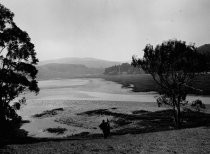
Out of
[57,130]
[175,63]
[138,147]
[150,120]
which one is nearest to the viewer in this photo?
[138,147]

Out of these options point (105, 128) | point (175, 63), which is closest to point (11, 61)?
point (105, 128)

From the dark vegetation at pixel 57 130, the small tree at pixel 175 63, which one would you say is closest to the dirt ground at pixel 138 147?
the small tree at pixel 175 63

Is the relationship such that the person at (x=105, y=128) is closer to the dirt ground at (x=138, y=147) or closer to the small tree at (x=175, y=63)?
the dirt ground at (x=138, y=147)

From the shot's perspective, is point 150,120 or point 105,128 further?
point 150,120

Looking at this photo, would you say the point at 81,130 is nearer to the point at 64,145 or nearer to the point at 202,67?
the point at 64,145

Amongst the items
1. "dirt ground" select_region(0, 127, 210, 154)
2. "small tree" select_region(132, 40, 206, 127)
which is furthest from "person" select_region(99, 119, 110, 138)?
"small tree" select_region(132, 40, 206, 127)

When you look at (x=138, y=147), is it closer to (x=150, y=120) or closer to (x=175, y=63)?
(x=175, y=63)

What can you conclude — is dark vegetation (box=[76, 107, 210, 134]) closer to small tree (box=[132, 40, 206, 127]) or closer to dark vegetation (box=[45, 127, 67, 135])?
small tree (box=[132, 40, 206, 127])

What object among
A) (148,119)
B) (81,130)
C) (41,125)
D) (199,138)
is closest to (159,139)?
(199,138)

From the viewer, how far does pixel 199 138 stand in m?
22.9

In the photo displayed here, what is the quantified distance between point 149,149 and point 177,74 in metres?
24.0

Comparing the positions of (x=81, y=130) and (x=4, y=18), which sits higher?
(x=4, y=18)

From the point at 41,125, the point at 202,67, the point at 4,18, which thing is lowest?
the point at 41,125

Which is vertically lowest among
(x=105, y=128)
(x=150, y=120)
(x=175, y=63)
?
(x=150, y=120)
